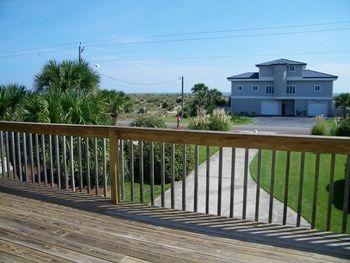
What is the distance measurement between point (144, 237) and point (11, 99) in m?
6.91

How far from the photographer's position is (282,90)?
3997cm

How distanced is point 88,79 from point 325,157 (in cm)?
815

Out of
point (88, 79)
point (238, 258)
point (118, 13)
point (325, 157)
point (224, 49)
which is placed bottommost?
point (325, 157)

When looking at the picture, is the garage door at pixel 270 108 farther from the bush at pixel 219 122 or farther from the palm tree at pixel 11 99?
the palm tree at pixel 11 99

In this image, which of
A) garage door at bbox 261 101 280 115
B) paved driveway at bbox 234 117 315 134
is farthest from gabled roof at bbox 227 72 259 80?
paved driveway at bbox 234 117 315 134

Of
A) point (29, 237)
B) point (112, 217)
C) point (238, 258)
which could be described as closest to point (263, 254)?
point (238, 258)

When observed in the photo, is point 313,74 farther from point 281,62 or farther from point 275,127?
point 275,127

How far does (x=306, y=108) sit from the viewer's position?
40.3 metres

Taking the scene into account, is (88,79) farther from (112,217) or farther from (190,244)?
(190,244)

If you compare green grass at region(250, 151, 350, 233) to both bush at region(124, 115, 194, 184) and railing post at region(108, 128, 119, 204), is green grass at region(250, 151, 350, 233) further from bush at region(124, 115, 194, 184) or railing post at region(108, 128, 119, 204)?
railing post at region(108, 128, 119, 204)

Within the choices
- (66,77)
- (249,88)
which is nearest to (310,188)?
(66,77)

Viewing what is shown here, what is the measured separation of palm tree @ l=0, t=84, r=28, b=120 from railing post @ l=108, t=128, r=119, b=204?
548 centimetres

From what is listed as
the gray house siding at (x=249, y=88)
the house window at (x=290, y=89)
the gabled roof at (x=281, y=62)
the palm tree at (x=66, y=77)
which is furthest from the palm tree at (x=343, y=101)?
the palm tree at (x=66, y=77)

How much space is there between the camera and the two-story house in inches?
1544
